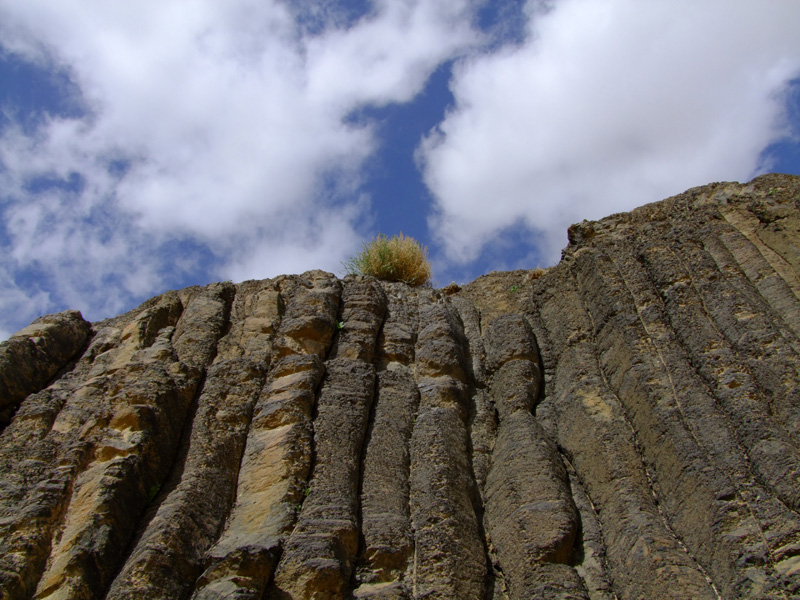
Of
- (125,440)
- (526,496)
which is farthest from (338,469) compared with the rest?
(125,440)

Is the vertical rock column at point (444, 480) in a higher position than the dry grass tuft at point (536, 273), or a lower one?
lower

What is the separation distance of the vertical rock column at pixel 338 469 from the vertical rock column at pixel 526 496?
1249 mm

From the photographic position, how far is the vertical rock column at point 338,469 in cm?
532

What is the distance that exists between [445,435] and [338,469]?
110 cm

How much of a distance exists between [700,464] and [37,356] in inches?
279

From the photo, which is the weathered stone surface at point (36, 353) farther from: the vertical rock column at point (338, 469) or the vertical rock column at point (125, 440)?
the vertical rock column at point (338, 469)

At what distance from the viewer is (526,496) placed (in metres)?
5.93

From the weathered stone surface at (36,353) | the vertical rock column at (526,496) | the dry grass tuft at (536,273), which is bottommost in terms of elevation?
the vertical rock column at (526,496)

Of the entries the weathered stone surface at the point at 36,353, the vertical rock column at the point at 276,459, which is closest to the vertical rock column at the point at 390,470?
the vertical rock column at the point at 276,459

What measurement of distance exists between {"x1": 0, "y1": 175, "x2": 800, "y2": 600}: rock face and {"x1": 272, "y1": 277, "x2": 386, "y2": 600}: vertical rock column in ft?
0.07

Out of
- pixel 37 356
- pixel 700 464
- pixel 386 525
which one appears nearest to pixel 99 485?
pixel 386 525

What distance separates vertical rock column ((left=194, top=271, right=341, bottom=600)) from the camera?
5324 mm

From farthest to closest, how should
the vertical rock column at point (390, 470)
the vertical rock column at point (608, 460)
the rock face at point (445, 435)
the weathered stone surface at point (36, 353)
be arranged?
the weathered stone surface at point (36, 353)
the vertical rock column at point (390, 470)
the rock face at point (445, 435)
the vertical rock column at point (608, 460)

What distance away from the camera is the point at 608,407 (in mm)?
6527
